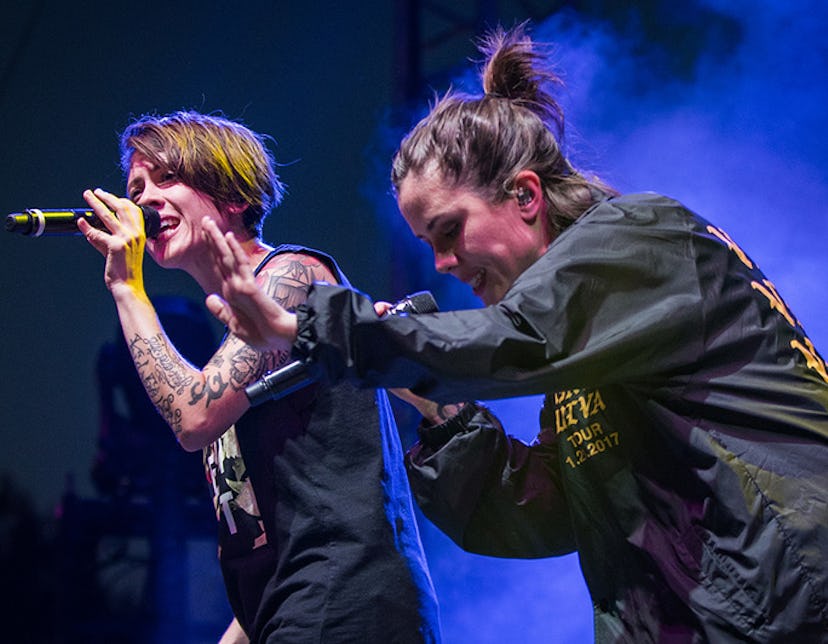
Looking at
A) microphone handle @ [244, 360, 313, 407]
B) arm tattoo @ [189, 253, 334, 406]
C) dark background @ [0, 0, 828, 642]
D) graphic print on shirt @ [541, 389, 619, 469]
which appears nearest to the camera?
microphone handle @ [244, 360, 313, 407]

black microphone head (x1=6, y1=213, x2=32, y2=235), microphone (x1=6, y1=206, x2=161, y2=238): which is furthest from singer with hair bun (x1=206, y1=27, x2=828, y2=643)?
black microphone head (x1=6, y1=213, x2=32, y2=235)

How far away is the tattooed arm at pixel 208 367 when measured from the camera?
67.5 inches

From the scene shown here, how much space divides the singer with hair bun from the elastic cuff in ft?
0.12

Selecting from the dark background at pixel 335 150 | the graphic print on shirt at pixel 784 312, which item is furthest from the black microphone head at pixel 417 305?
the dark background at pixel 335 150

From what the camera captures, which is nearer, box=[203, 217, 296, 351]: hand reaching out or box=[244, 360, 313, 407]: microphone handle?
box=[203, 217, 296, 351]: hand reaching out

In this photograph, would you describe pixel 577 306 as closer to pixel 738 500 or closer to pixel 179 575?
pixel 738 500

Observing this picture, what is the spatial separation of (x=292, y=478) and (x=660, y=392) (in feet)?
2.44

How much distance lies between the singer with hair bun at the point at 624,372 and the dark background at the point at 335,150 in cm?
211

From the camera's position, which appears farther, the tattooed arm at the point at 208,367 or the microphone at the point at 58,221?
the microphone at the point at 58,221

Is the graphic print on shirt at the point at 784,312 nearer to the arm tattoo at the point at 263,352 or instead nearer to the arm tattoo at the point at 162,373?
the arm tattoo at the point at 263,352

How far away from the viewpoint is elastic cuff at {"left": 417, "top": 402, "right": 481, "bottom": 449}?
1694 millimetres

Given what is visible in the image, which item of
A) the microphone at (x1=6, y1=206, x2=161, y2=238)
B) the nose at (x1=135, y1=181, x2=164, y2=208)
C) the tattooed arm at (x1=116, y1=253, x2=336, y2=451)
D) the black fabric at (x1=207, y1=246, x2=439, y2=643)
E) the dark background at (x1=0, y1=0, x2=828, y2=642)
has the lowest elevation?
the black fabric at (x1=207, y1=246, x2=439, y2=643)

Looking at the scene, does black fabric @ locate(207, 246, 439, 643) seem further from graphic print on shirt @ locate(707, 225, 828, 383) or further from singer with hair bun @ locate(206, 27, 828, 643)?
graphic print on shirt @ locate(707, 225, 828, 383)

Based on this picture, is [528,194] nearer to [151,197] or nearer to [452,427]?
[452,427]
